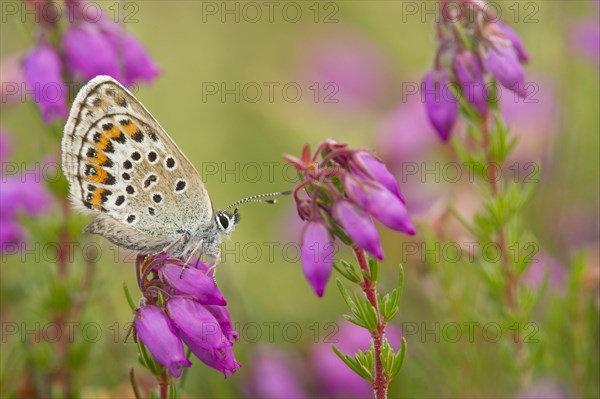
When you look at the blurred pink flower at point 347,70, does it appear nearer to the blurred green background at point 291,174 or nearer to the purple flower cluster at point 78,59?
the blurred green background at point 291,174

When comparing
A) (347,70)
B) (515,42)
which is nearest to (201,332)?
(515,42)

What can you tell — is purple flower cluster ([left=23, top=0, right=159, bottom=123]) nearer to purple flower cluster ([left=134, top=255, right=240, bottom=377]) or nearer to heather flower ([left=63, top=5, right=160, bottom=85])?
heather flower ([left=63, top=5, right=160, bottom=85])

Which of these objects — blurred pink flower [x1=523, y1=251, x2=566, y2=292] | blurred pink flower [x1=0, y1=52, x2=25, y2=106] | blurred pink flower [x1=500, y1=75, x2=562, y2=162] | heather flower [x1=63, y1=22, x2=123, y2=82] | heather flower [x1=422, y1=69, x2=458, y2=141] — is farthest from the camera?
blurred pink flower [x1=500, y1=75, x2=562, y2=162]

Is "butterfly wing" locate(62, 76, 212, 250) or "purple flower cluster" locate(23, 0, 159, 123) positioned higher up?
"purple flower cluster" locate(23, 0, 159, 123)

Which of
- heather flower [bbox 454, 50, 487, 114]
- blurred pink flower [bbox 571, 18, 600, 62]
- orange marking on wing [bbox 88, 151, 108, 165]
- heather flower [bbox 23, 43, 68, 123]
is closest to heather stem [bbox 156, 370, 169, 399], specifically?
orange marking on wing [bbox 88, 151, 108, 165]

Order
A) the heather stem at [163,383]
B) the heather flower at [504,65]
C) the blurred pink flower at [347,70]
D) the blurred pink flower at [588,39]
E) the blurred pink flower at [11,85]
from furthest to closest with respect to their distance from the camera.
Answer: the blurred pink flower at [347,70] < the blurred pink flower at [588,39] < the blurred pink flower at [11,85] < the heather flower at [504,65] < the heather stem at [163,383]

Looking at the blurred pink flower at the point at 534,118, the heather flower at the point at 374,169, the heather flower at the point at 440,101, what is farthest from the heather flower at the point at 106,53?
the blurred pink flower at the point at 534,118

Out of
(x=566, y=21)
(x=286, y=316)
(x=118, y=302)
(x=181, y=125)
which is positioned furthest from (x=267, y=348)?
(x=181, y=125)
